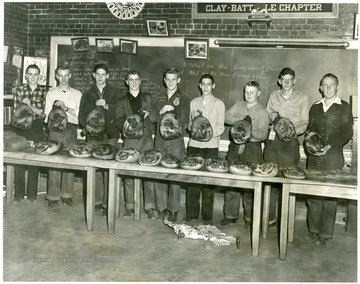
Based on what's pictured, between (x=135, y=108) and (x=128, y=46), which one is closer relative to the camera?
(x=135, y=108)

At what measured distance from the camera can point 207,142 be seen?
5605 mm

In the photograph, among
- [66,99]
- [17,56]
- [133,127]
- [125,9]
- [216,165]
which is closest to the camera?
[216,165]

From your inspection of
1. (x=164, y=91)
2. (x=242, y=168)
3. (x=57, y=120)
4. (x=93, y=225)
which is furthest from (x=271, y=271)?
(x=164, y=91)

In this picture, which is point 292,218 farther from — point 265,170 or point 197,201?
point 197,201

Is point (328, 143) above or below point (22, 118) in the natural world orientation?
below

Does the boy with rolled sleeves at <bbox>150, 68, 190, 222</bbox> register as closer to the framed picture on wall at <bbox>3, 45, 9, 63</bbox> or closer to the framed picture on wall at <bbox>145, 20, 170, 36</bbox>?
the framed picture on wall at <bbox>145, 20, 170, 36</bbox>

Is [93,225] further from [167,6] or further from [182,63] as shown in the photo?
[167,6]

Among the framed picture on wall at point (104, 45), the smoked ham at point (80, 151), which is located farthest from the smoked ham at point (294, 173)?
the framed picture on wall at point (104, 45)

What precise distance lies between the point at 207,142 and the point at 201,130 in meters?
0.40

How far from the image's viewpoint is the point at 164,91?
7.02 metres

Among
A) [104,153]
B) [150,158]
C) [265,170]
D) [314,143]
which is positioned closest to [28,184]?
[104,153]

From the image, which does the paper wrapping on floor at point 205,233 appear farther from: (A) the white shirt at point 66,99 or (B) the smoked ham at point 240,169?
(A) the white shirt at point 66,99

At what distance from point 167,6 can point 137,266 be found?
13.8 ft

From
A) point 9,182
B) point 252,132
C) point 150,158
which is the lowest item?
point 9,182
